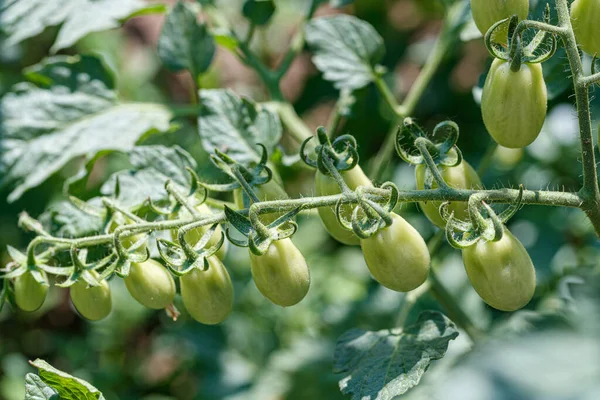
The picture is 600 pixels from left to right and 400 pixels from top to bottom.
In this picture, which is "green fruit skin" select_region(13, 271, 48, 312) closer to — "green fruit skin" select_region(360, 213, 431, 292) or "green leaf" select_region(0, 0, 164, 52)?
"green fruit skin" select_region(360, 213, 431, 292)

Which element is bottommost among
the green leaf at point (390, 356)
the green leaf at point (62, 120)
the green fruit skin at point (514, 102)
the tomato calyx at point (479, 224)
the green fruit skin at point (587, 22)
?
the green leaf at point (390, 356)

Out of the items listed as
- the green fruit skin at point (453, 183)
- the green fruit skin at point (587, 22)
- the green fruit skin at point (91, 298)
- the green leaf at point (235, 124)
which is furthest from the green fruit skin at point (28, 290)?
the green fruit skin at point (587, 22)

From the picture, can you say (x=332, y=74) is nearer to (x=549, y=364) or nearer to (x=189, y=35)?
(x=189, y=35)

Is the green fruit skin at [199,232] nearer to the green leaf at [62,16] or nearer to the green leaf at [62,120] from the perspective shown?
the green leaf at [62,120]

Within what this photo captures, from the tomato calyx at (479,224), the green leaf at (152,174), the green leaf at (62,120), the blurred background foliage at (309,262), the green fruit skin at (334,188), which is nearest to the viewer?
the tomato calyx at (479,224)

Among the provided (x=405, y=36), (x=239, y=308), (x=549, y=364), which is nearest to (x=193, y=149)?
(x=239, y=308)

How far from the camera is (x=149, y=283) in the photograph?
87 centimetres

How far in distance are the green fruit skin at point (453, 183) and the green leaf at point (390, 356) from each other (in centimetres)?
16

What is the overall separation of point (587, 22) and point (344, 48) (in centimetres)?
53

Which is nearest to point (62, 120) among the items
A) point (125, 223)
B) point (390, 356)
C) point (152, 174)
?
point (152, 174)

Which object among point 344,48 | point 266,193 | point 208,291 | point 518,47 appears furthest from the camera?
point 344,48

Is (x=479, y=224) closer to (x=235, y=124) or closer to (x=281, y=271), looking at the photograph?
→ (x=281, y=271)

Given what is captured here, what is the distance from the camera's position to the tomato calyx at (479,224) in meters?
0.75

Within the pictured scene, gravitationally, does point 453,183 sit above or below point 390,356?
above
